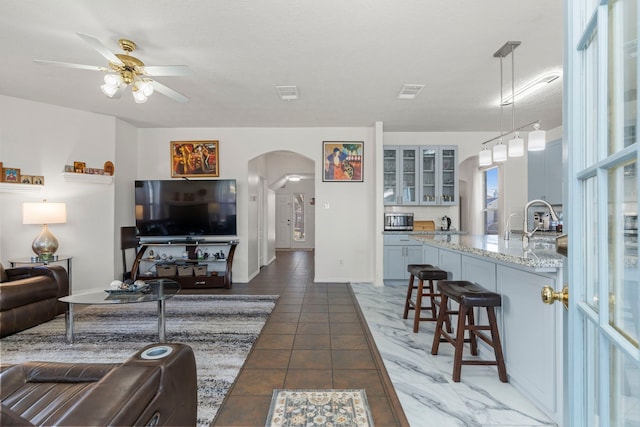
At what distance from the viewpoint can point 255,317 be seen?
3.57m

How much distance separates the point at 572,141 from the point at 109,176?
5366mm

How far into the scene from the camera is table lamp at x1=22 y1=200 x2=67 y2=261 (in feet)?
12.3

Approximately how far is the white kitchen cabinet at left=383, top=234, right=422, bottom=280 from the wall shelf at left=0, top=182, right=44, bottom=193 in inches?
198

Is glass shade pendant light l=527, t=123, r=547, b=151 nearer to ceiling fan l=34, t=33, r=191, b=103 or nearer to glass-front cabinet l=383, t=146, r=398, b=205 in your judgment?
glass-front cabinet l=383, t=146, r=398, b=205

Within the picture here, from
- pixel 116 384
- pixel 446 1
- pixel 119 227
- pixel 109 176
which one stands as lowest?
pixel 116 384

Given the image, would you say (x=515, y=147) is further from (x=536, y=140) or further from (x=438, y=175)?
(x=438, y=175)

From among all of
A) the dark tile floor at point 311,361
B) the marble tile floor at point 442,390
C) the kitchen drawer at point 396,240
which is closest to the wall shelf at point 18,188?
the dark tile floor at point 311,361

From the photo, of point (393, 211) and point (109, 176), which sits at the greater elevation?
point (109, 176)

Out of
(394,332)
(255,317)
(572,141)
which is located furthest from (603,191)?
(255,317)

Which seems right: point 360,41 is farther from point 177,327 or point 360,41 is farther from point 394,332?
point 177,327

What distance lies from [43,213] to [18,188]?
0.54m

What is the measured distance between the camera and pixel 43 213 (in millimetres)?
3826

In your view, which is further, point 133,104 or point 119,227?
point 119,227

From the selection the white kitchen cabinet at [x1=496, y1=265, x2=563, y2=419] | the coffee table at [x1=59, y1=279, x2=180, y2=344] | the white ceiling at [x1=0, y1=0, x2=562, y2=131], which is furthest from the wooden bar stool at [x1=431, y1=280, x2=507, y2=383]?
the coffee table at [x1=59, y1=279, x2=180, y2=344]
